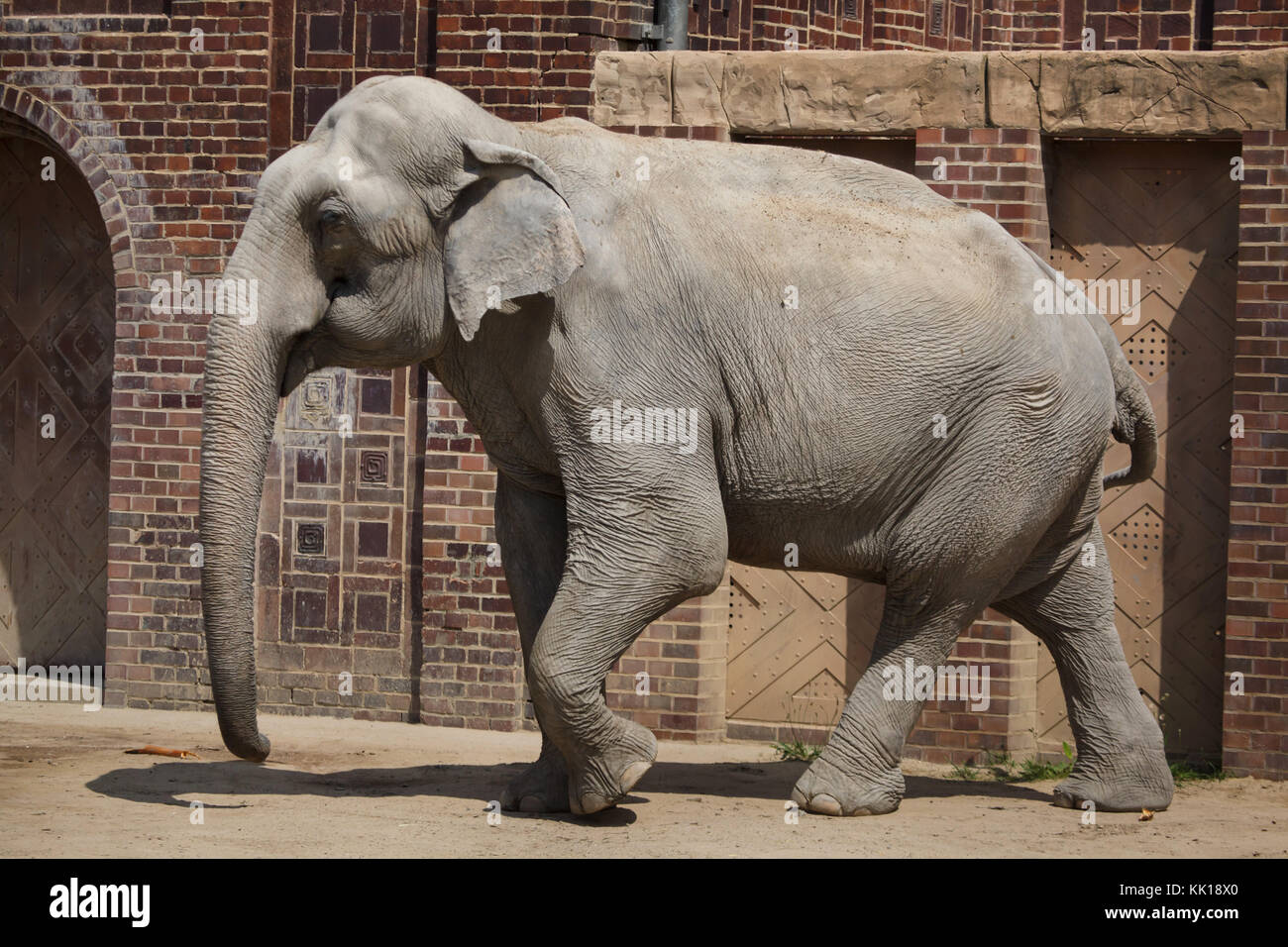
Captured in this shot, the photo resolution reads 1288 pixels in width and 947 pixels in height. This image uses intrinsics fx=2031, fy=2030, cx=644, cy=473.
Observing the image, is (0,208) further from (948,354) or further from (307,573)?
(948,354)

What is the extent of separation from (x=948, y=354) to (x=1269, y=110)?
263cm

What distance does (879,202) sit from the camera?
24.2ft

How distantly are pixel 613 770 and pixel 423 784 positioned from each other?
4.62 ft

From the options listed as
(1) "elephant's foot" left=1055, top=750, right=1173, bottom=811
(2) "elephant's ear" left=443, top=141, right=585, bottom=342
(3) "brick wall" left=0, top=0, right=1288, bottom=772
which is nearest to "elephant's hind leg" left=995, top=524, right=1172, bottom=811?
(1) "elephant's foot" left=1055, top=750, right=1173, bottom=811

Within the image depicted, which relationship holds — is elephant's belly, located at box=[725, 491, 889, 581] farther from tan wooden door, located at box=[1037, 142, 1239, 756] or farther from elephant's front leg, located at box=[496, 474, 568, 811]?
tan wooden door, located at box=[1037, 142, 1239, 756]

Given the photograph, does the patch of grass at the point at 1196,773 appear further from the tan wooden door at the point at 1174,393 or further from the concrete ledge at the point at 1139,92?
the concrete ledge at the point at 1139,92

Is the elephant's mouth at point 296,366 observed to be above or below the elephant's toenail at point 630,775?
above

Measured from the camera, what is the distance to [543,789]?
7469 millimetres

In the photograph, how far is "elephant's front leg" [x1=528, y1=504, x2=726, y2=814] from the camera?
6.81 m

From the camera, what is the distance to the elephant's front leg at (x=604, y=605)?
268 inches

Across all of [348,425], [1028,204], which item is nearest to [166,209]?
[348,425]

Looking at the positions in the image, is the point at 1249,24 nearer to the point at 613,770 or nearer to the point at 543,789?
the point at 543,789

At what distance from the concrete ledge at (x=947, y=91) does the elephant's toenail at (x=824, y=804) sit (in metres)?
3.40

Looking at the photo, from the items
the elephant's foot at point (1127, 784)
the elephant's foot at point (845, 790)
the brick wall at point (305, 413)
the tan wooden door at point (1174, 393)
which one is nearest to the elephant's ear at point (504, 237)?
the elephant's foot at point (845, 790)
